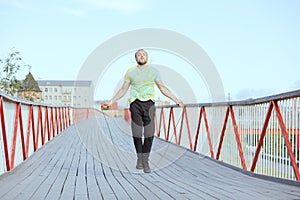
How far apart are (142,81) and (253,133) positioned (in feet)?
5.57

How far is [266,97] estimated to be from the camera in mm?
6059

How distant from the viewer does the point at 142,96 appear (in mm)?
6559

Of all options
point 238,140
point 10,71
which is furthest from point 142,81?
point 10,71

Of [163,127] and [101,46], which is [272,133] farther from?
[163,127]

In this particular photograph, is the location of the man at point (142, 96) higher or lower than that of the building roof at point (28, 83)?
lower

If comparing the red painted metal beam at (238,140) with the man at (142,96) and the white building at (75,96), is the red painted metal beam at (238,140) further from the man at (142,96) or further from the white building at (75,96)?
the white building at (75,96)

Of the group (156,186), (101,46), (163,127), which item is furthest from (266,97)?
(163,127)

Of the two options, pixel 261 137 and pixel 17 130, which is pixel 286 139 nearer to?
pixel 261 137

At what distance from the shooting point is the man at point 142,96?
21.5 feet

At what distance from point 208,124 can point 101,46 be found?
2.98m

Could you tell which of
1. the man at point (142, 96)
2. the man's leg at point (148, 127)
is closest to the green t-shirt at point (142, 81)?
the man at point (142, 96)

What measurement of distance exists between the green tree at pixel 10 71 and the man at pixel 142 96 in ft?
76.7

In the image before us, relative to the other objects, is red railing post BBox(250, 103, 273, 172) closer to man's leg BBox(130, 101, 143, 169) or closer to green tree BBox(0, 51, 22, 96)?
man's leg BBox(130, 101, 143, 169)

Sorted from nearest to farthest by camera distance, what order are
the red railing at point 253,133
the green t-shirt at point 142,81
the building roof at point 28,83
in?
the red railing at point 253,133 → the green t-shirt at point 142,81 → the building roof at point 28,83
